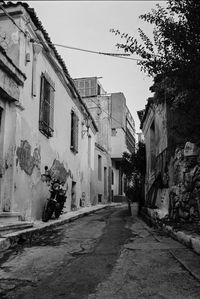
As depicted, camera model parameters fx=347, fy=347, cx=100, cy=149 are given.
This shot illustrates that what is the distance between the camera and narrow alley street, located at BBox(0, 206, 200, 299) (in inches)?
136

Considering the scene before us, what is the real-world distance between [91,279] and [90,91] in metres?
Result: 23.4

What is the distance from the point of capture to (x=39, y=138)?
10.1 meters

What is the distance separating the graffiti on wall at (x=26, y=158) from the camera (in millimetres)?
8492

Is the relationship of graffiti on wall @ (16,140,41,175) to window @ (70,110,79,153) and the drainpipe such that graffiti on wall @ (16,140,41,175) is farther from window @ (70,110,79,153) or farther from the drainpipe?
window @ (70,110,79,153)

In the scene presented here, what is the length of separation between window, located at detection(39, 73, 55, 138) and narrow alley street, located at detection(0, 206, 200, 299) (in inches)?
170

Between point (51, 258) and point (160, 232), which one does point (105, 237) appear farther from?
point (51, 258)

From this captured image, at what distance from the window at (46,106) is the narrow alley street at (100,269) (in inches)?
170

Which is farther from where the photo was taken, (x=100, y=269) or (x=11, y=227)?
(x=11, y=227)

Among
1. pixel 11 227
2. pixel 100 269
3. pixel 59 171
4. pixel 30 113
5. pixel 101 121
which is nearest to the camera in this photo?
pixel 100 269

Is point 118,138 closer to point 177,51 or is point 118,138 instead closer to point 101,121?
point 101,121

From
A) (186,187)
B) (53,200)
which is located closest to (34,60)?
(53,200)

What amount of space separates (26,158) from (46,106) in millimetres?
2485

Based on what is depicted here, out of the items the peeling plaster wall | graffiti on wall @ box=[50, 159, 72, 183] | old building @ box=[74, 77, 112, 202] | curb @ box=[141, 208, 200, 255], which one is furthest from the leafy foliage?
old building @ box=[74, 77, 112, 202]

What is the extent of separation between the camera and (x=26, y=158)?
8898 mm
